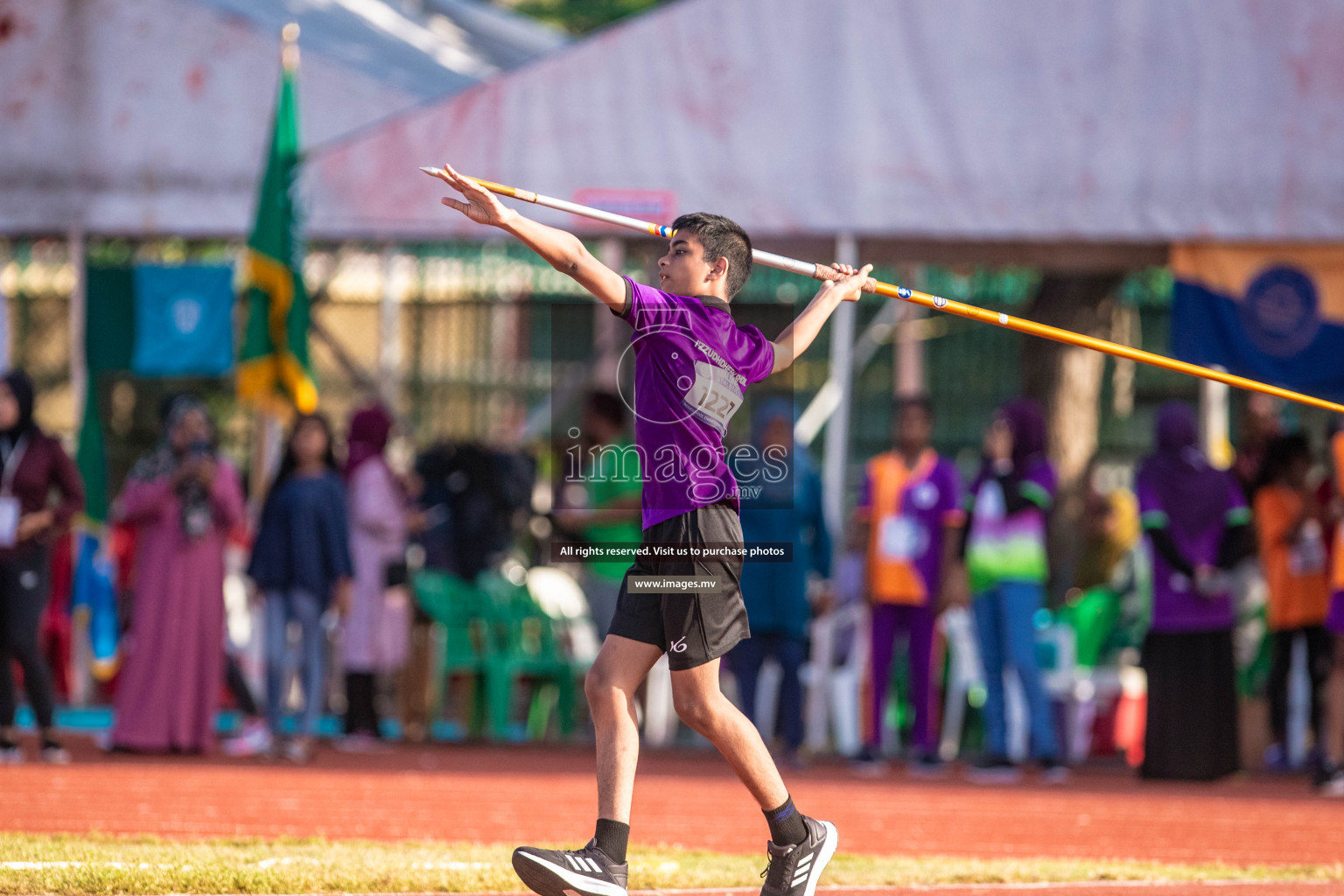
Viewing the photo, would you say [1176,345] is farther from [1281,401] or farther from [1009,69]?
[1281,401]

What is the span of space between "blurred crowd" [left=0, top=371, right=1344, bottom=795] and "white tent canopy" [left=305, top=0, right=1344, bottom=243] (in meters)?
1.36

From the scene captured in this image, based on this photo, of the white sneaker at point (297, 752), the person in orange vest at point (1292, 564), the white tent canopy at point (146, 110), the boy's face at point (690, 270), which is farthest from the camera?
the white tent canopy at point (146, 110)

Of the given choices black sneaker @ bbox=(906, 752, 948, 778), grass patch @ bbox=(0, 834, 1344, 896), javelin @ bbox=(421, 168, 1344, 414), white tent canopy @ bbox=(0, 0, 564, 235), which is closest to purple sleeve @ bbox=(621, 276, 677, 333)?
javelin @ bbox=(421, 168, 1344, 414)

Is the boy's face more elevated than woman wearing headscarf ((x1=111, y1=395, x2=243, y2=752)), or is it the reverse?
the boy's face

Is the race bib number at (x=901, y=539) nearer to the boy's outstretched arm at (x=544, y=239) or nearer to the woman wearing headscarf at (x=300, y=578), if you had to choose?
the woman wearing headscarf at (x=300, y=578)

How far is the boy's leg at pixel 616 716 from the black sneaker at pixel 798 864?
0.43 m

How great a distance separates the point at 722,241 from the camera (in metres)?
5.05

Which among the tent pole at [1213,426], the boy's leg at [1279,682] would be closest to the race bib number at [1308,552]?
the boy's leg at [1279,682]

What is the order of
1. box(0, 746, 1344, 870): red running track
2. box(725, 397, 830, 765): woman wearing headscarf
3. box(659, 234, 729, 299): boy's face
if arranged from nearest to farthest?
box(659, 234, 729, 299): boy's face < box(0, 746, 1344, 870): red running track < box(725, 397, 830, 765): woman wearing headscarf

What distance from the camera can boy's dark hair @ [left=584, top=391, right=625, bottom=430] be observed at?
37.0 feet

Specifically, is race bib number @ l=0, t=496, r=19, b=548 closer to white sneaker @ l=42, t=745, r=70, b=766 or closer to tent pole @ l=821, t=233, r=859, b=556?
white sneaker @ l=42, t=745, r=70, b=766

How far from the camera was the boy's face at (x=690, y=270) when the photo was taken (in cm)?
502

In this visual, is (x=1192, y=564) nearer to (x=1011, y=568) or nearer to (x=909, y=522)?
(x=1011, y=568)

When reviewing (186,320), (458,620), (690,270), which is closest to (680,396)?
(690,270)
